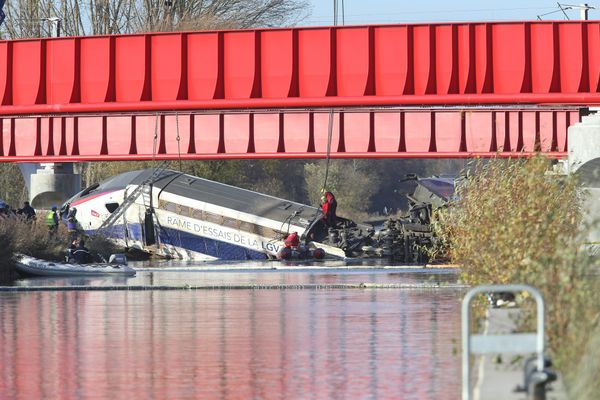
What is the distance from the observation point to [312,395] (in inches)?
507

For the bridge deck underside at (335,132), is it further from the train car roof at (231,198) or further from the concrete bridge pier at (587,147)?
the concrete bridge pier at (587,147)

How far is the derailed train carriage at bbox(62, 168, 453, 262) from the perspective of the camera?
45.7 meters

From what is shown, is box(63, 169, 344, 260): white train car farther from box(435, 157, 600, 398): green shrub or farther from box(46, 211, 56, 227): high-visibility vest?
box(435, 157, 600, 398): green shrub

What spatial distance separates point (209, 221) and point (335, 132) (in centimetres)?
594

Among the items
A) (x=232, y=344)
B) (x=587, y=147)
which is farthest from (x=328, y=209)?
(x=232, y=344)

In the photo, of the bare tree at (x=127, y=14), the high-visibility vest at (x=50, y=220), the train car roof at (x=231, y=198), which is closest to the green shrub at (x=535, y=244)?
the train car roof at (x=231, y=198)

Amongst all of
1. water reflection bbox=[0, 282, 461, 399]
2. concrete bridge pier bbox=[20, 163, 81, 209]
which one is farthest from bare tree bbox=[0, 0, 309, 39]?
water reflection bbox=[0, 282, 461, 399]

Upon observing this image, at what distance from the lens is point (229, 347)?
17.0m

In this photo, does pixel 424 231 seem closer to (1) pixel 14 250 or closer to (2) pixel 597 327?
(1) pixel 14 250

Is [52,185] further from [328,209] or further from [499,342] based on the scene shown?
[499,342]

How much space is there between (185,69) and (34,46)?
446 centimetres

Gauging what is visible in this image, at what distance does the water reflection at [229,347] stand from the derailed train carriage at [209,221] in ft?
63.6

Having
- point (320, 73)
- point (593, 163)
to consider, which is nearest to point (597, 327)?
point (593, 163)

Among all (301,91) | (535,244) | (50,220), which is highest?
(301,91)
